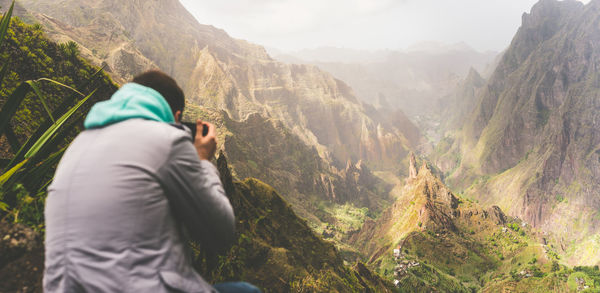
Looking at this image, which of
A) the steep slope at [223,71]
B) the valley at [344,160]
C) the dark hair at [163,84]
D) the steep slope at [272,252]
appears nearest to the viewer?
the dark hair at [163,84]

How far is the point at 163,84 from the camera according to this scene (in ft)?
5.53

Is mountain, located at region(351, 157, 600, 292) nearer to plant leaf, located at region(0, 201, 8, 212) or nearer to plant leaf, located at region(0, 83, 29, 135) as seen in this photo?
plant leaf, located at region(0, 201, 8, 212)

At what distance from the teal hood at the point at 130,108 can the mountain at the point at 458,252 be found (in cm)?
3522

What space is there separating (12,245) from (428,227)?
51.2 metres

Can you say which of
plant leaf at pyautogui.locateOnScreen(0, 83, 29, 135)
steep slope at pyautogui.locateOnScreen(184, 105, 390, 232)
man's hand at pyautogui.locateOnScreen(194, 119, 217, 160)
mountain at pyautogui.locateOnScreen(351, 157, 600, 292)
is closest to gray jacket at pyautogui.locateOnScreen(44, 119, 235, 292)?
man's hand at pyautogui.locateOnScreen(194, 119, 217, 160)

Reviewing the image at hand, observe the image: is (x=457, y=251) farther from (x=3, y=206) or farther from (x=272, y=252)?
(x=3, y=206)

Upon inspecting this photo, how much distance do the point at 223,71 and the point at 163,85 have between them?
286ft

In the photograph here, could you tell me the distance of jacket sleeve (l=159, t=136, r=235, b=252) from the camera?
1.27m

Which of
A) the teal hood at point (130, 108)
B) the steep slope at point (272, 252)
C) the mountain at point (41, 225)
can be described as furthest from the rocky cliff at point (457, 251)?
the teal hood at point (130, 108)

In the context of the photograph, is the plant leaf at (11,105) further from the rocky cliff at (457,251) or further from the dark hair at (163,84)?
the rocky cliff at (457,251)

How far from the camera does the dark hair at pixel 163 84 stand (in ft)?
5.47

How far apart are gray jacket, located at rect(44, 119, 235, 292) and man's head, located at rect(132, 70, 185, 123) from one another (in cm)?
44

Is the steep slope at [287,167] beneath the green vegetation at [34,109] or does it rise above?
beneath

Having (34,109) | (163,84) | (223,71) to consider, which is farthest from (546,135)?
(34,109)
